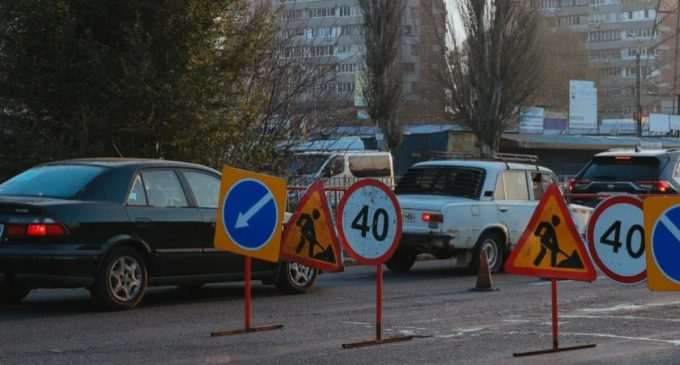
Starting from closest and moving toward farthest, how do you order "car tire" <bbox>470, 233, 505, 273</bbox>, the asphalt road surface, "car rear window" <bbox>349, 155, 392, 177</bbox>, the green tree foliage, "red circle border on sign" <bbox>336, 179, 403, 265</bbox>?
the asphalt road surface < "red circle border on sign" <bbox>336, 179, 403, 265</bbox> < "car tire" <bbox>470, 233, 505, 273</bbox> < the green tree foliage < "car rear window" <bbox>349, 155, 392, 177</bbox>

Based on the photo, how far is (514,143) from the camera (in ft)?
182

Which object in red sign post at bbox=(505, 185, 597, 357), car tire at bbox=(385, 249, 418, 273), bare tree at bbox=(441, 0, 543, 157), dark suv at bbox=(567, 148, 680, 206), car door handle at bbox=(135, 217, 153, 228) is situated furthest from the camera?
bare tree at bbox=(441, 0, 543, 157)

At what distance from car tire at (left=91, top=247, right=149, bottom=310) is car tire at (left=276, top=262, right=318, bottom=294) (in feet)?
6.98

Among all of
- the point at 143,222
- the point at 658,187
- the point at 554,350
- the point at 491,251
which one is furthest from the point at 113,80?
the point at 554,350

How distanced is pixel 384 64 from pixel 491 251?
115ft

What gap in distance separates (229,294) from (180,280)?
1578 mm

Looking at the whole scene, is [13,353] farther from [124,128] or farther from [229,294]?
[124,128]

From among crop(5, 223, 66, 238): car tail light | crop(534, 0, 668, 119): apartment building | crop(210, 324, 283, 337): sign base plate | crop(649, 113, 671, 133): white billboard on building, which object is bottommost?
crop(210, 324, 283, 337): sign base plate

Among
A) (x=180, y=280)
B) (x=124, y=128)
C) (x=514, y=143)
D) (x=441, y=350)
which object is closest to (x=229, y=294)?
(x=180, y=280)

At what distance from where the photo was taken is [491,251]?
1692 cm

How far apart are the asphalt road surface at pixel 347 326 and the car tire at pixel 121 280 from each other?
13 cm

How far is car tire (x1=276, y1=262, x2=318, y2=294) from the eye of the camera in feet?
43.8

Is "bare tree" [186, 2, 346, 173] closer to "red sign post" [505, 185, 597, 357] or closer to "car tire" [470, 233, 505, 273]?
"car tire" [470, 233, 505, 273]

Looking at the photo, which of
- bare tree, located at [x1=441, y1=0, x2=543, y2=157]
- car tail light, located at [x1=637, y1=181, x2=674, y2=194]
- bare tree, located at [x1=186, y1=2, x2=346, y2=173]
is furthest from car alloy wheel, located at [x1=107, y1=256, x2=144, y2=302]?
bare tree, located at [x1=441, y1=0, x2=543, y2=157]
